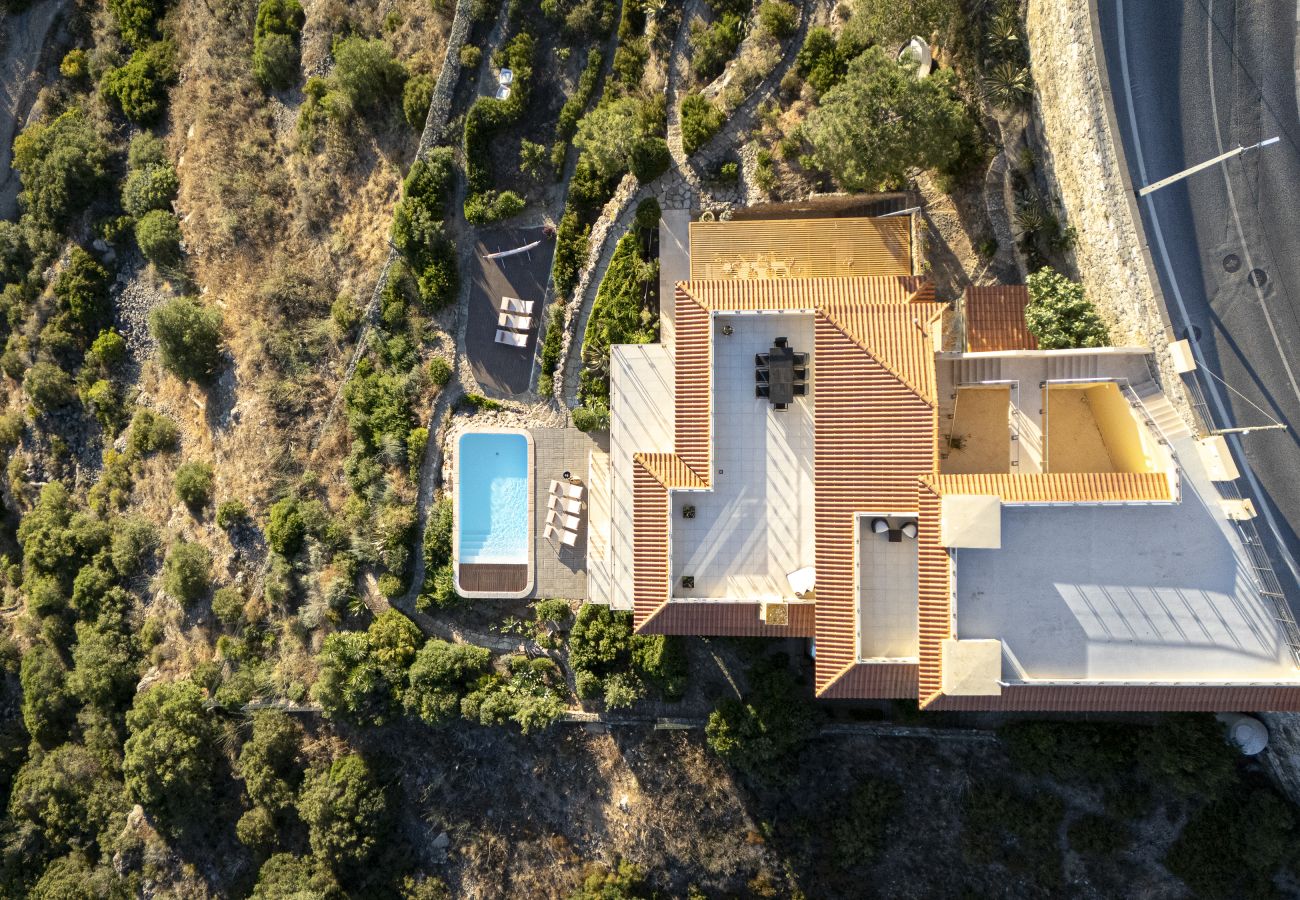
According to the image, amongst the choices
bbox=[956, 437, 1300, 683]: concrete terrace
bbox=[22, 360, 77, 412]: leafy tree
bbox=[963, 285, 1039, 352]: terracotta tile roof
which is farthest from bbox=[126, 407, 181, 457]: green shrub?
bbox=[956, 437, 1300, 683]: concrete terrace

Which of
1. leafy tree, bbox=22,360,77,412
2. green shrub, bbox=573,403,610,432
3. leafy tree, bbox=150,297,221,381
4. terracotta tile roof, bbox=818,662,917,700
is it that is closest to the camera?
terracotta tile roof, bbox=818,662,917,700

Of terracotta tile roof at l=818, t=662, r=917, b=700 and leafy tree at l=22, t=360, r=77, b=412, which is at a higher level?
leafy tree at l=22, t=360, r=77, b=412

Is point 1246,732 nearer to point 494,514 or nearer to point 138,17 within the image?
point 494,514

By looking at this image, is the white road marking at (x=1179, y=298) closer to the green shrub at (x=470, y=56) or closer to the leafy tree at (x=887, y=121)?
the leafy tree at (x=887, y=121)

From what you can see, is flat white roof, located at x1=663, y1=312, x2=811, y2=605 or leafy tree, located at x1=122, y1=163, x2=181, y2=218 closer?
flat white roof, located at x1=663, y1=312, x2=811, y2=605

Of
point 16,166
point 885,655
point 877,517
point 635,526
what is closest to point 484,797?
point 635,526

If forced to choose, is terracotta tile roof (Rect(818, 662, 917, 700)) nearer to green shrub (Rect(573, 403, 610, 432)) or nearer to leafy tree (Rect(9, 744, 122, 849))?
green shrub (Rect(573, 403, 610, 432))

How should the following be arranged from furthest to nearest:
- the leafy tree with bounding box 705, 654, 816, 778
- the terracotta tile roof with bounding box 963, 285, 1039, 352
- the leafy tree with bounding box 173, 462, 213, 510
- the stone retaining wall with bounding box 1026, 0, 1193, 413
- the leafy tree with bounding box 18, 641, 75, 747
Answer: the leafy tree with bounding box 18, 641, 75, 747 < the leafy tree with bounding box 173, 462, 213, 510 < the leafy tree with bounding box 705, 654, 816, 778 < the terracotta tile roof with bounding box 963, 285, 1039, 352 < the stone retaining wall with bounding box 1026, 0, 1193, 413

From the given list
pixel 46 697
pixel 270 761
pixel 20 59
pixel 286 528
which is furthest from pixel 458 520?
pixel 20 59
